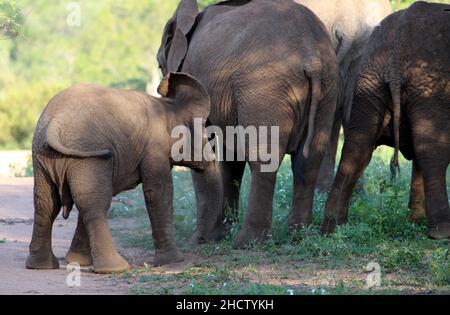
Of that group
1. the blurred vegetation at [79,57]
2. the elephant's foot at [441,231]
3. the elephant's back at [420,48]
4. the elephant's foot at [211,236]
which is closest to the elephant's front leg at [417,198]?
the elephant's foot at [441,231]

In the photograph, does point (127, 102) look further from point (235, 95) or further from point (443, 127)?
point (443, 127)

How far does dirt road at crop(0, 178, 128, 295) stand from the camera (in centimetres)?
716

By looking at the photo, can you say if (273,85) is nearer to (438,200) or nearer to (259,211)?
(259,211)

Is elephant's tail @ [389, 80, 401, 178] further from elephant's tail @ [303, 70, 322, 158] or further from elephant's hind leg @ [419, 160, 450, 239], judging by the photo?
elephant's tail @ [303, 70, 322, 158]

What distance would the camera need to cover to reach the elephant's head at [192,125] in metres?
8.68

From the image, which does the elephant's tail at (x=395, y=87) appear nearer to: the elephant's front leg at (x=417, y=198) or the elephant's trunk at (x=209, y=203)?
the elephant's front leg at (x=417, y=198)

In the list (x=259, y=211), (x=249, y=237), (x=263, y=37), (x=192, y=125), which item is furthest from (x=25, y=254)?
(x=263, y=37)

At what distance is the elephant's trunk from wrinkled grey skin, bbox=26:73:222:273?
0.27 metres

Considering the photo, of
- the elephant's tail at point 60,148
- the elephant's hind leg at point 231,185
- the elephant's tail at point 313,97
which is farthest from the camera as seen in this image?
the elephant's hind leg at point 231,185

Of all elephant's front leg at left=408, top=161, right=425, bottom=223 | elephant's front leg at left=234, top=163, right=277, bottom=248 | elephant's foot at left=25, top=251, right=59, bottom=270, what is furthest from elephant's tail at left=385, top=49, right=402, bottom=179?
elephant's foot at left=25, top=251, right=59, bottom=270

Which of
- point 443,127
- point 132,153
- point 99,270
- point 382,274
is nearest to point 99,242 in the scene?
point 99,270

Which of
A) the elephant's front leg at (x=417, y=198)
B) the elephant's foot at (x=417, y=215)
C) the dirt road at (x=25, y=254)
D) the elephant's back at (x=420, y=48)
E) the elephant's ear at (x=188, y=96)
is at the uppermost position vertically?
the elephant's back at (x=420, y=48)

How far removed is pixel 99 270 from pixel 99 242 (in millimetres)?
235

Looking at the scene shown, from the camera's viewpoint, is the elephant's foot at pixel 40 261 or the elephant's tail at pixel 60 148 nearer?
the elephant's tail at pixel 60 148
